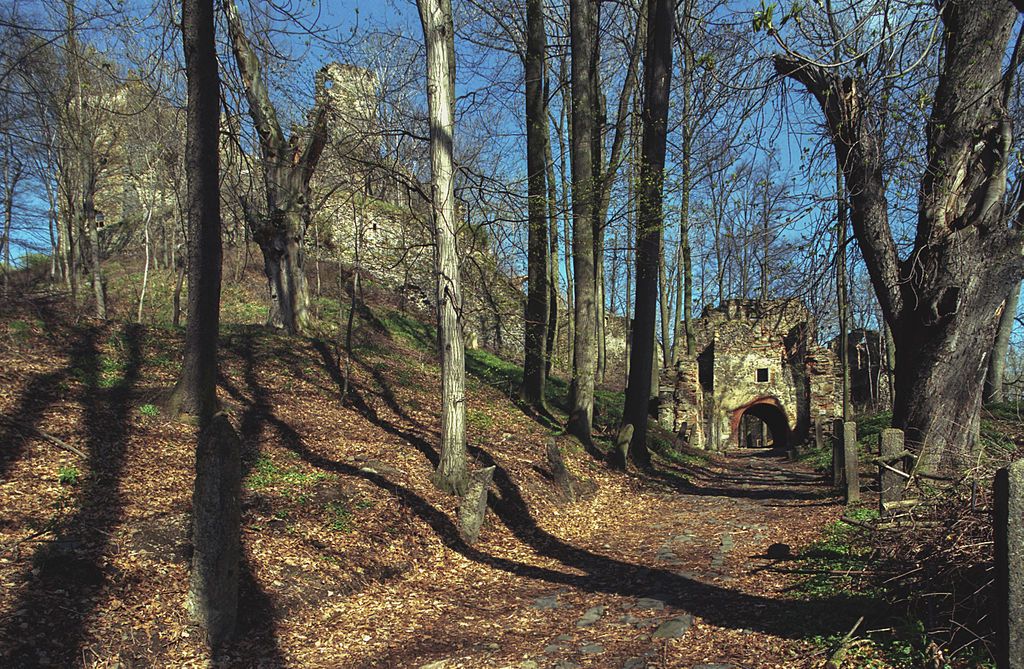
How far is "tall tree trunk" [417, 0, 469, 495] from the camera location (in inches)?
344

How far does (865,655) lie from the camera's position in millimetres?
4262

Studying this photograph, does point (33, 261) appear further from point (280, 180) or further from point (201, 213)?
point (201, 213)

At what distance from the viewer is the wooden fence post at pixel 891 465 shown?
6.93 metres

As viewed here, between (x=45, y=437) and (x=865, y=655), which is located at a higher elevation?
(x=45, y=437)

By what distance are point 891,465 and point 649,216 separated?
674 cm

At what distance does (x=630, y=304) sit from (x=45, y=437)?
102 ft

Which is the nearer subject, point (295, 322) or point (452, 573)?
point (452, 573)

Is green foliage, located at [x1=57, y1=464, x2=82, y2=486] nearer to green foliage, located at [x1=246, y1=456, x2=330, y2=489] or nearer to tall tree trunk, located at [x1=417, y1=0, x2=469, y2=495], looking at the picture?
green foliage, located at [x1=246, y1=456, x2=330, y2=489]

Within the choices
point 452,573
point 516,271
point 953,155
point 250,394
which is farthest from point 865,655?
point 516,271

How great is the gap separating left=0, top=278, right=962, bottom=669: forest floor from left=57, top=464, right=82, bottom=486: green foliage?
25 mm

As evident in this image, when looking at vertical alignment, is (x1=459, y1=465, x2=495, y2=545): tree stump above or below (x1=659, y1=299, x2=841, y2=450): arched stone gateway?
below

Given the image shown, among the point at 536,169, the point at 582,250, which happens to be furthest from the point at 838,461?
the point at 536,169

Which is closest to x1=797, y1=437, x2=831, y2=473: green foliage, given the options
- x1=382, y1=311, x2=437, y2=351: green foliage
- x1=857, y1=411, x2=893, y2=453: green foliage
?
x1=857, y1=411, x2=893, y2=453: green foliage

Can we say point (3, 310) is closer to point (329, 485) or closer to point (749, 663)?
point (329, 485)
